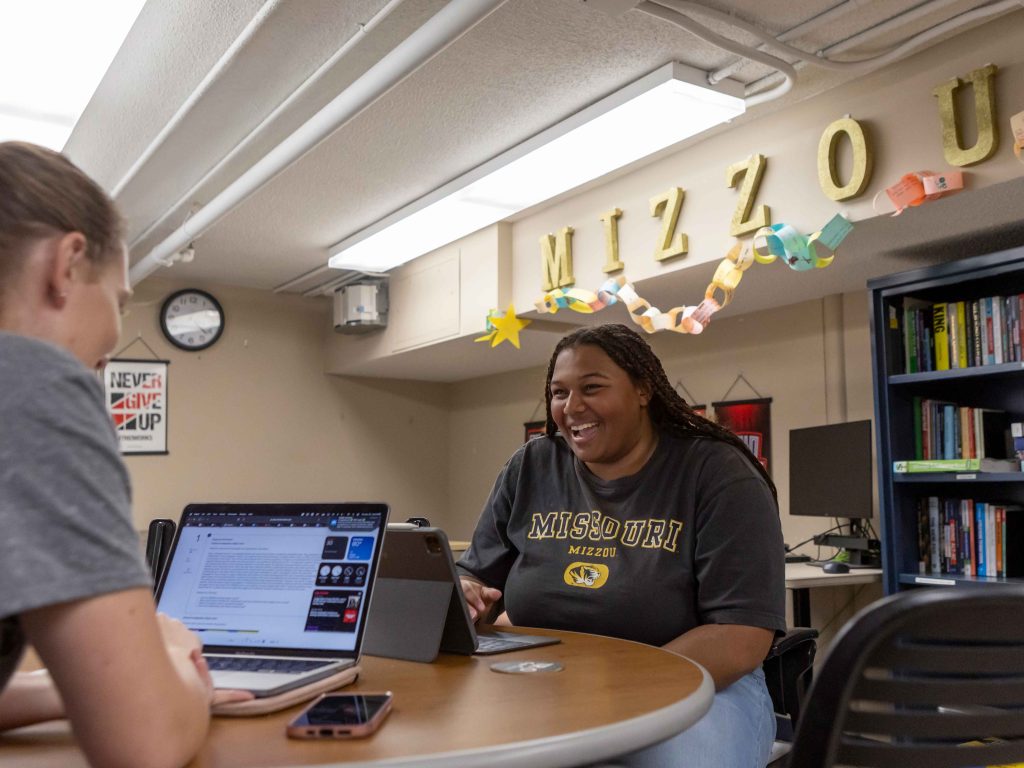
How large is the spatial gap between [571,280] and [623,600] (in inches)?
100

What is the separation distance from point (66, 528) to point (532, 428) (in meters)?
5.03

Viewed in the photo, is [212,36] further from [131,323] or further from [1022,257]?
[131,323]

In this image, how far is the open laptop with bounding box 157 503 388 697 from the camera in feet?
3.98

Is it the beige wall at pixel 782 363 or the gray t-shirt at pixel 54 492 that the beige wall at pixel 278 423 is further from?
the gray t-shirt at pixel 54 492

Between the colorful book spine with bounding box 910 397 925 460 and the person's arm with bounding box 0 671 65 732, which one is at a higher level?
the colorful book spine with bounding box 910 397 925 460

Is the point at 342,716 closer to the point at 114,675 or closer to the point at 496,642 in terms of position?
the point at 114,675

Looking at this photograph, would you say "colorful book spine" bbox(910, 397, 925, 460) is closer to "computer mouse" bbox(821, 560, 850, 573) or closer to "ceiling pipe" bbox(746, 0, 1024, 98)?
"computer mouse" bbox(821, 560, 850, 573)

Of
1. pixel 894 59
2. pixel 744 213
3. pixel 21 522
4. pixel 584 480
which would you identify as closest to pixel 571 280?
pixel 744 213

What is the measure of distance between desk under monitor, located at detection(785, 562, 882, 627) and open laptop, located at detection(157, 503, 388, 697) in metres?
2.03

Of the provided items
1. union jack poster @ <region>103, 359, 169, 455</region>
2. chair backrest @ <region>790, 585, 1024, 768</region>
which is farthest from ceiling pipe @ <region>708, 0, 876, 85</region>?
union jack poster @ <region>103, 359, 169, 455</region>

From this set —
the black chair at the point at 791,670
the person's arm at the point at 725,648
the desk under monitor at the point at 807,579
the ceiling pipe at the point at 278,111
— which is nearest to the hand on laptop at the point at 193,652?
the person's arm at the point at 725,648

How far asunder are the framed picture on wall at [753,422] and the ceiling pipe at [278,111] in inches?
92.2

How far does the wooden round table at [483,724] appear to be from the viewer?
0.83 meters

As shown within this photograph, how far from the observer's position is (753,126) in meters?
3.34
